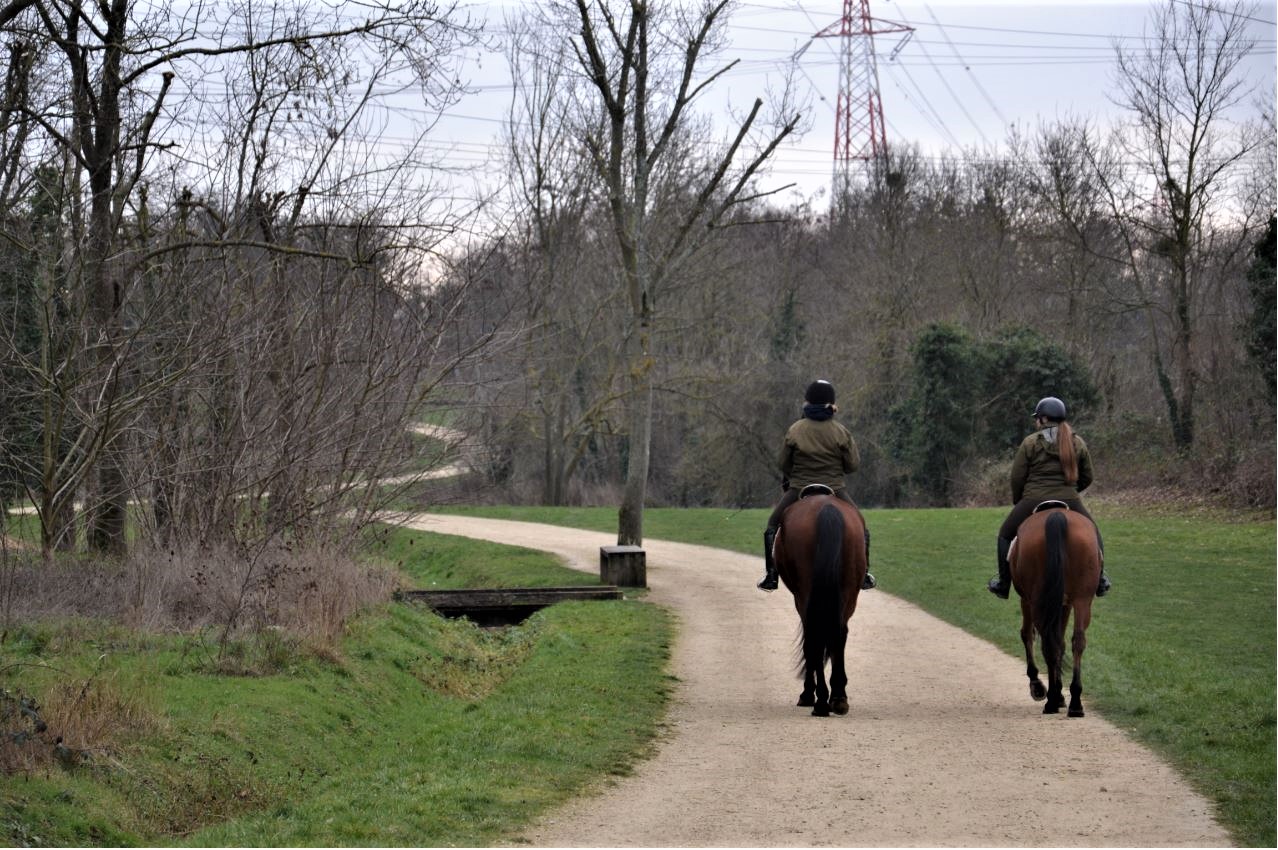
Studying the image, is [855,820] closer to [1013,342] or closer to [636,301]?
[636,301]

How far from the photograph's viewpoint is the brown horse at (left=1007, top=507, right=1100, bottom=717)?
39.2 feet

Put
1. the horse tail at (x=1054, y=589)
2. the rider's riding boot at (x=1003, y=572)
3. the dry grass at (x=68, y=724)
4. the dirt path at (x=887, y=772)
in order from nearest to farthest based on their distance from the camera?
the dirt path at (x=887, y=772), the dry grass at (x=68, y=724), the horse tail at (x=1054, y=589), the rider's riding boot at (x=1003, y=572)

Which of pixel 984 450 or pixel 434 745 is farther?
pixel 984 450

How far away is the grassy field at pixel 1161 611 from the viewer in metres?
10.4

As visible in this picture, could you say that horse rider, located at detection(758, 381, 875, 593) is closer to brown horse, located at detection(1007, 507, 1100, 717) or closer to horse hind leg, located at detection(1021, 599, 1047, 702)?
brown horse, located at detection(1007, 507, 1100, 717)

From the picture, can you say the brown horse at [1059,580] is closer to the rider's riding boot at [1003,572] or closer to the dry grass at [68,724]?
the rider's riding boot at [1003,572]

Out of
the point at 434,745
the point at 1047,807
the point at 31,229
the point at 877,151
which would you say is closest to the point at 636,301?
the point at 31,229

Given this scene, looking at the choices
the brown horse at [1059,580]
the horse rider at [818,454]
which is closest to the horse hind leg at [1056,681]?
the brown horse at [1059,580]

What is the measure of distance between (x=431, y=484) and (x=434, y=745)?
9152 millimetres

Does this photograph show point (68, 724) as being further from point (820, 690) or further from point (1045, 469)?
point (1045, 469)

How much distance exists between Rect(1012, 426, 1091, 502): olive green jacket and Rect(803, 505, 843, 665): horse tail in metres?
1.74

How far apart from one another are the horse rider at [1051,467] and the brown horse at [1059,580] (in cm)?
23

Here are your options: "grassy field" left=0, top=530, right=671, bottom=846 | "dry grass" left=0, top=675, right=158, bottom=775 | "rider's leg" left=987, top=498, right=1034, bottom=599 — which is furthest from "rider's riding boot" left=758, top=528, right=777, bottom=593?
"dry grass" left=0, top=675, right=158, bottom=775

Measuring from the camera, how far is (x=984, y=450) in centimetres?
4806
